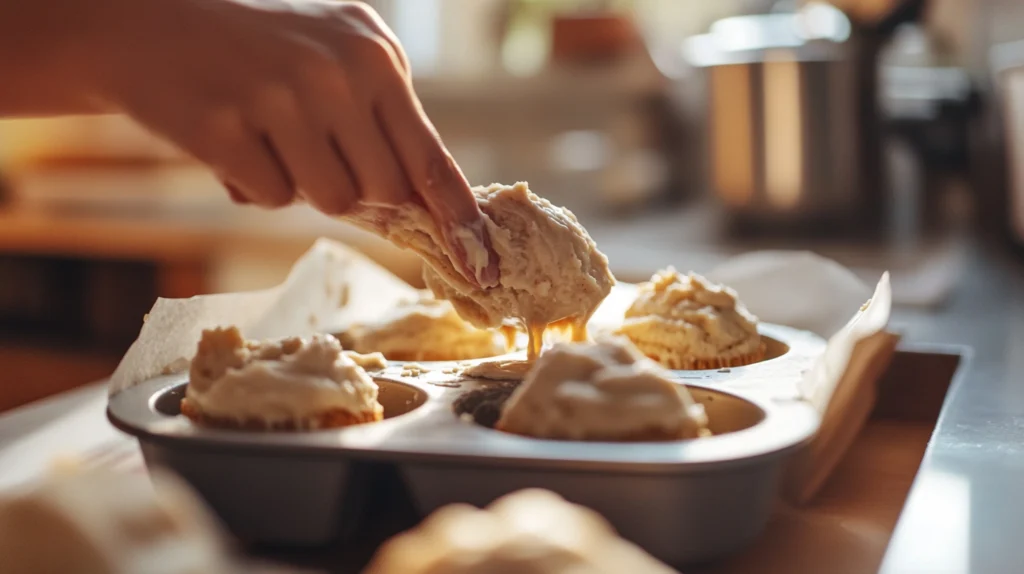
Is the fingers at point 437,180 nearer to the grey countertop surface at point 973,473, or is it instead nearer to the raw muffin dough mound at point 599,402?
the raw muffin dough mound at point 599,402

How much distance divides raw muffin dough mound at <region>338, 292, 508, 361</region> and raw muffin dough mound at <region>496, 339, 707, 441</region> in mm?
421

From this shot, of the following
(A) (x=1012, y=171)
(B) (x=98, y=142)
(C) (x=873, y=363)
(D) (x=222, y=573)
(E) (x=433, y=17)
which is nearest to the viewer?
(D) (x=222, y=573)

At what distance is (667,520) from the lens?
0.83m

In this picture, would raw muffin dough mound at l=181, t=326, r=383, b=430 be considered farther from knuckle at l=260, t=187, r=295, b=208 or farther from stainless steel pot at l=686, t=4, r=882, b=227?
stainless steel pot at l=686, t=4, r=882, b=227

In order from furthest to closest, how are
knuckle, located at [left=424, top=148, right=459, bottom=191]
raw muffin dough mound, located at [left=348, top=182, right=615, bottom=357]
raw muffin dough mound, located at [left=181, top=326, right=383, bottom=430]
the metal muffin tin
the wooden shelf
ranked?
the wooden shelf
raw muffin dough mound, located at [left=348, top=182, right=615, bottom=357]
knuckle, located at [left=424, top=148, right=459, bottom=191]
raw muffin dough mound, located at [left=181, top=326, right=383, bottom=430]
the metal muffin tin

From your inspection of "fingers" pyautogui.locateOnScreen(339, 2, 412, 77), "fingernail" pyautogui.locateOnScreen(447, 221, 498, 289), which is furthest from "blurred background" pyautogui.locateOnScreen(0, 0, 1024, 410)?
"fingers" pyautogui.locateOnScreen(339, 2, 412, 77)

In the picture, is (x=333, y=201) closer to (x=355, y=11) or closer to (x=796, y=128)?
(x=355, y=11)

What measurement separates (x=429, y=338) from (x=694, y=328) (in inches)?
13.2

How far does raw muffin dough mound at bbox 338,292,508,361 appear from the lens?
53.2 inches

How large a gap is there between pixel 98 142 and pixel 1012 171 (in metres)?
2.60

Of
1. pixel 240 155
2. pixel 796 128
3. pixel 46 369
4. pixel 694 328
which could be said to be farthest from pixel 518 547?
pixel 46 369

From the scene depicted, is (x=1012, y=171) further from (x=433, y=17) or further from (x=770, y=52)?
(x=433, y=17)

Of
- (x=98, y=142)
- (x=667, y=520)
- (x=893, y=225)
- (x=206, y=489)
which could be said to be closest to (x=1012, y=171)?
(x=893, y=225)

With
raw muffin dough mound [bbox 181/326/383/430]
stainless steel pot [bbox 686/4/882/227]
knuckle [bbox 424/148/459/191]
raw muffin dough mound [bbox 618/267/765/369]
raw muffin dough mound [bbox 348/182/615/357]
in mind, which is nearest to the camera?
raw muffin dough mound [bbox 181/326/383/430]
